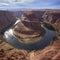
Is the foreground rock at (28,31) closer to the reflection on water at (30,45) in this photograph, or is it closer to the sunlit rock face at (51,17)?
the reflection on water at (30,45)

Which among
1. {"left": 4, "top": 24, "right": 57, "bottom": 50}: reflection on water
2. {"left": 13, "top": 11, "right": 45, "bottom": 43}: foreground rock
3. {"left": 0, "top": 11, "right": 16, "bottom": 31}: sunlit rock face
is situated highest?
{"left": 0, "top": 11, "right": 16, "bottom": 31}: sunlit rock face

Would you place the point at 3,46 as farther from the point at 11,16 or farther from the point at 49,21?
the point at 49,21

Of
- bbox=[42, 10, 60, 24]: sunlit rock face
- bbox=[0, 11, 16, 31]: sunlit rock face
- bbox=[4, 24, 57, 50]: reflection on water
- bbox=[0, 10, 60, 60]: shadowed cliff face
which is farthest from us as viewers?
bbox=[42, 10, 60, 24]: sunlit rock face

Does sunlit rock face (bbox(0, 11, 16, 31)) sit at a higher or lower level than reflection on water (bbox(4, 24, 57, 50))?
higher

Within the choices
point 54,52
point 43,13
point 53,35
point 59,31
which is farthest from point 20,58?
point 43,13

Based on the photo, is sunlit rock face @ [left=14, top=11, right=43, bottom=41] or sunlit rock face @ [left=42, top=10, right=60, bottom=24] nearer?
sunlit rock face @ [left=14, top=11, right=43, bottom=41]

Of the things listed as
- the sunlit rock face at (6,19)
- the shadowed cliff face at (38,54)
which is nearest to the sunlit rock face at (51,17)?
the shadowed cliff face at (38,54)

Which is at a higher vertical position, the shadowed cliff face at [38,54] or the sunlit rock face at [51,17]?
the sunlit rock face at [51,17]

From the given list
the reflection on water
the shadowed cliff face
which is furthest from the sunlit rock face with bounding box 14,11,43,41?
the shadowed cliff face

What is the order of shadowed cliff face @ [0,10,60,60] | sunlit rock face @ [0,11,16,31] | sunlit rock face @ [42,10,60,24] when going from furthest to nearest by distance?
sunlit rock face @ [42,10,60,24] → sunlit rock face @ [0,11,16,31] → shadowed cliff face @ [0,10,60,60]

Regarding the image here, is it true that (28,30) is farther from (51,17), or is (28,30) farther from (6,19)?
(51,17)

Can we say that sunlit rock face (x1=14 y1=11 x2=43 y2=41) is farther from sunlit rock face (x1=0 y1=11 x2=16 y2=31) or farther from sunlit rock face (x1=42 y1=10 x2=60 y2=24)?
sunlit rock face (x1=42 y1=10 x2=60 y2=24)
